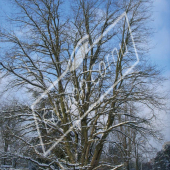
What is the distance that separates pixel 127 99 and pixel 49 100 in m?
3.51

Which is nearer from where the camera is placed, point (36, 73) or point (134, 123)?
point (134, 123)

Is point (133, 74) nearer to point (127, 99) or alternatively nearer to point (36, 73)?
point (127, 99)

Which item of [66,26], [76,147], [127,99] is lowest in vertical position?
[76,147]

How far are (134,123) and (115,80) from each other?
2.31 meters

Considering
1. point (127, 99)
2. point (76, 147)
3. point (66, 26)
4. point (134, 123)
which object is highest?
point (66, 26)

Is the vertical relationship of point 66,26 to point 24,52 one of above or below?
above

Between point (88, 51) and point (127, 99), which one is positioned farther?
point (88, 51)

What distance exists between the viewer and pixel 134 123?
873 cm

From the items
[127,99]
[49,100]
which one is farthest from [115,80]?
[49,100]

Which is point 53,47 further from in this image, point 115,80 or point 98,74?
point 115,80

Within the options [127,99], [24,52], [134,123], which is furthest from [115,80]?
[24,52]

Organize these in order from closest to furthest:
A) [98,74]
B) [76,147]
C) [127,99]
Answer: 1. [127,99]
2. [76,147]
3. [98,74]

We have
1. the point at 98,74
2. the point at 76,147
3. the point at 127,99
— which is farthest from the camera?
the point at 98,74

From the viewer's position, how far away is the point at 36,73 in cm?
948
